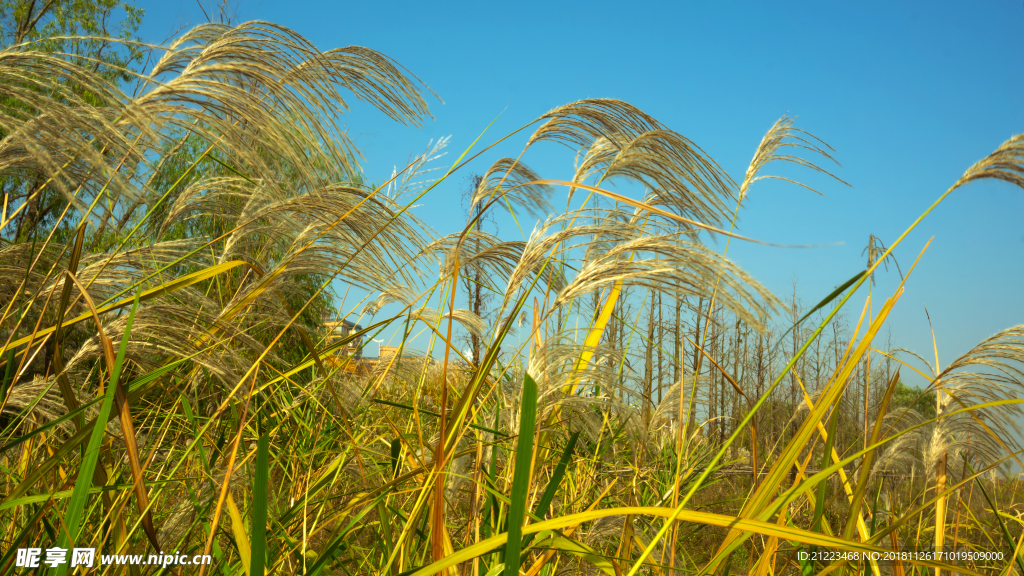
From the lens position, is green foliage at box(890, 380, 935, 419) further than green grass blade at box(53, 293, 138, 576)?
Yes

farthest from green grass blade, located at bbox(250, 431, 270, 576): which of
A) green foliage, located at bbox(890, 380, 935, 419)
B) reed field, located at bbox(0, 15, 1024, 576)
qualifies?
green foliage, located at bbox(890, 380, 935, 419)

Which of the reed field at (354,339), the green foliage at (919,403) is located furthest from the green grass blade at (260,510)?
the green foliage at (919,403)

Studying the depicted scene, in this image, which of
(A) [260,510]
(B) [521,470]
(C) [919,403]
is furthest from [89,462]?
(C) [919,403]

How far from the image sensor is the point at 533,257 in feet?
3.88

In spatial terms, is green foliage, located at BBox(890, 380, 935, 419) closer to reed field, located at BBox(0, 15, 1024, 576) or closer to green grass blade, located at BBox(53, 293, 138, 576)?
reed field, located at BBox(0, 15, 1024, 576)

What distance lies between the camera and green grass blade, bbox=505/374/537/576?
75cm

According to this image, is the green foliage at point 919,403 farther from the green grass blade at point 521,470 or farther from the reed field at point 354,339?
the green grass blade at point 521,470

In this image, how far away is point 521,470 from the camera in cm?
76

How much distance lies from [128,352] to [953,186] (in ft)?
6.22

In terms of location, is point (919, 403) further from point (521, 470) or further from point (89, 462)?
point (89, 462)

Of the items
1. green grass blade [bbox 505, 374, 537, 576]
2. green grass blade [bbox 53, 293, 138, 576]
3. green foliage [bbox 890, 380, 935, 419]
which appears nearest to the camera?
green grass blade [bbox 505, 374, 537, 576]

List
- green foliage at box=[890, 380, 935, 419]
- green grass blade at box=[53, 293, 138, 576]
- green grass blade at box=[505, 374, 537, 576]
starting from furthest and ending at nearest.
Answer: green foliage at box=[890, 380, 935, 419]
green grass blade at box=[53, 293, 138, 576]
green grass blade at box=[505, 374, 537, 576]

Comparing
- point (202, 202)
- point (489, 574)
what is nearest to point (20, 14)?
point (202, 202)

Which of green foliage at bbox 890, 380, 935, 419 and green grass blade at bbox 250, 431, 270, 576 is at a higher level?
green foliage at bbox 890, 380, 935, 419
